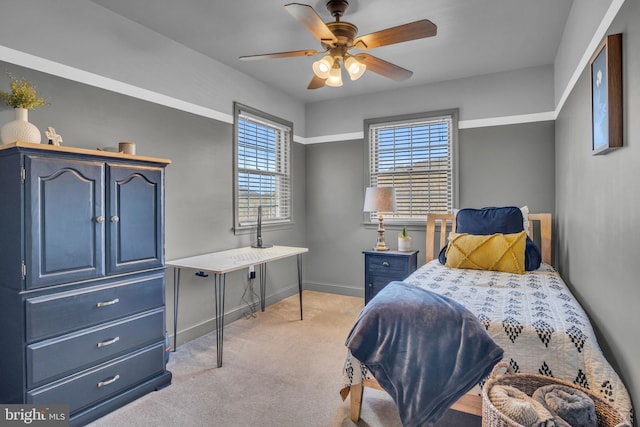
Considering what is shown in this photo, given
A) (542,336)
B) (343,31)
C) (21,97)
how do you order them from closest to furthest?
1. (542,336)
2. (21,97)
3. (343,31)

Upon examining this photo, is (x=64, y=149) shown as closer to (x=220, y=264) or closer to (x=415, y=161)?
(x=220, y=264)

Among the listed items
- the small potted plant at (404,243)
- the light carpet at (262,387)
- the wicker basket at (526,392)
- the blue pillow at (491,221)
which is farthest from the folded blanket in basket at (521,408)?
the small potted plant at (404,243)

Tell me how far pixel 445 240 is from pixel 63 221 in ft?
10.9

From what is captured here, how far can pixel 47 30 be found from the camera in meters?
2.16

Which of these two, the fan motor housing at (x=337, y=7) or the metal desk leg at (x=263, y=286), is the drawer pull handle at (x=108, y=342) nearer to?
the metal desk leg at (x=263, y=286)

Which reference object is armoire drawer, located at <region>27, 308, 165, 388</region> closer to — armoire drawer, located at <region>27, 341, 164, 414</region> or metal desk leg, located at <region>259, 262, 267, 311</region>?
armoire drawer, located at <region>27, 341, 164, 414</region>

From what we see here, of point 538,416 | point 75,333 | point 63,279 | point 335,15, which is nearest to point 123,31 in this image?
point 335,15

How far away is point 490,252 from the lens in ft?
9.09

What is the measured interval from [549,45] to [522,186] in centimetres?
133

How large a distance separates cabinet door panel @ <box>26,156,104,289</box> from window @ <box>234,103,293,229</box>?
1659 mm

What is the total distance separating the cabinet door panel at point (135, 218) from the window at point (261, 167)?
129cm

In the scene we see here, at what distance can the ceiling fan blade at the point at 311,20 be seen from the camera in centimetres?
173

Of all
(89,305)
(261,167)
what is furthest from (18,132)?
(261,167)

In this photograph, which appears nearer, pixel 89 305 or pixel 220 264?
pixel 89 305
